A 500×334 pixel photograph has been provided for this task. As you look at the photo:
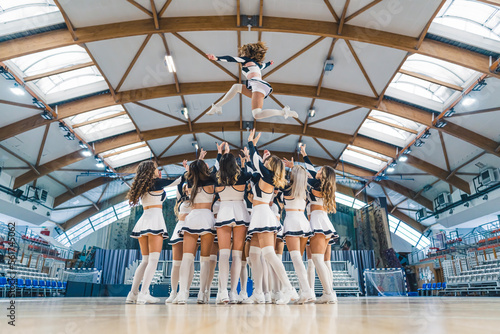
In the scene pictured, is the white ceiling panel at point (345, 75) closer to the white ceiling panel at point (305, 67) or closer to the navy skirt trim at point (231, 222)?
the white ceiling panel at point (305, 67)

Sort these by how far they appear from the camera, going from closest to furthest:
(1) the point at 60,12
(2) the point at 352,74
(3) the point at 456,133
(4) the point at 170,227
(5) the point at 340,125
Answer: (1) the point at 60,12, (2) the point at 352,74, (3) the point at 456,133, (5) the point at 340,125, (4) the point at 170,227

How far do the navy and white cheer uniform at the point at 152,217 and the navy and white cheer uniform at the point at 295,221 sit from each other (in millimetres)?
1583

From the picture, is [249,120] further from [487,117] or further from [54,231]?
[54,231]

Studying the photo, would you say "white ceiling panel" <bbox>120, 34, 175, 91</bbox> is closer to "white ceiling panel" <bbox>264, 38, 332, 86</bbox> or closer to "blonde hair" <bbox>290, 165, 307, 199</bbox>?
"white ceiling panel" <bbox>264, 38, 332, 86</bbox>

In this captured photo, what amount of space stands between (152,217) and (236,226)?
118cm

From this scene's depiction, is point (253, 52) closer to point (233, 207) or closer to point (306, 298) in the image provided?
point (233, 207)

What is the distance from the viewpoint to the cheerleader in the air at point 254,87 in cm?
423

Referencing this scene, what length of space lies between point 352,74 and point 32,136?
1142 cm

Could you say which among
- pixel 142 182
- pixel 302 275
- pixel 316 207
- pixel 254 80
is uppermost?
pixel 254 80

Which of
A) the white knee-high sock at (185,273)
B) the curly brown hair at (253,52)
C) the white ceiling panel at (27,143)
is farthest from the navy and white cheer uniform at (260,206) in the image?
the white ceiling panel at (27,143)

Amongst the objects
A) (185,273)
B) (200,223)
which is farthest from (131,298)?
(200,223)

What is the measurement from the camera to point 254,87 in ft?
14.2

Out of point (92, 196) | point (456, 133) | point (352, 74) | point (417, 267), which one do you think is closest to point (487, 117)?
point (456, 133)

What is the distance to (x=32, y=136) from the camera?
38.8 ft
